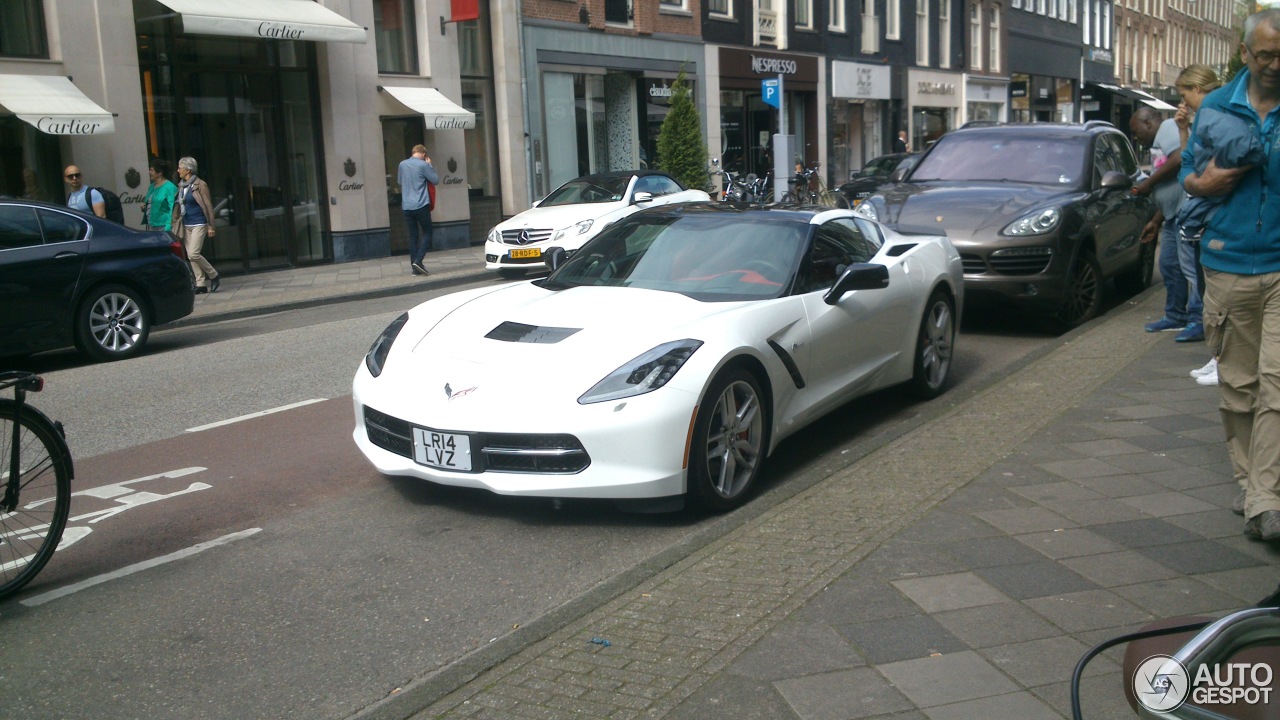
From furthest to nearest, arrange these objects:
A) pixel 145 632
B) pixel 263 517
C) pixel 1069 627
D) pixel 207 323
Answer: pixel 207 323
pixel 263 517
pixel 145 632
pixel 1069 627

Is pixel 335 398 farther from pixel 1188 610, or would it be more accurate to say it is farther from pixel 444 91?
pixel 444 91

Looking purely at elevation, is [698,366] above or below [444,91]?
below

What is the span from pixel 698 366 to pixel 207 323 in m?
10.6

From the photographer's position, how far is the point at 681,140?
27.3 meters

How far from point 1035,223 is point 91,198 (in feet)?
38.7

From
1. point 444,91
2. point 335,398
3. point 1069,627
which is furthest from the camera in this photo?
point 444,91

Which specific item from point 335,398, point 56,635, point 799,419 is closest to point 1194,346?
point 799,419

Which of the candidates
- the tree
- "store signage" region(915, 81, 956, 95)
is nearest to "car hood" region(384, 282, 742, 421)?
the tree

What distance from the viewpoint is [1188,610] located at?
3.84 m

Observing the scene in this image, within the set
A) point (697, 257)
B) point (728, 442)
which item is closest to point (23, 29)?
point (697, 257)

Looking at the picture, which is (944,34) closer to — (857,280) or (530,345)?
(857,280)

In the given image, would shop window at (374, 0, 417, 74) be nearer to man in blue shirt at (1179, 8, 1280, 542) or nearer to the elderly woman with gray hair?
the elderly woman with gray hair

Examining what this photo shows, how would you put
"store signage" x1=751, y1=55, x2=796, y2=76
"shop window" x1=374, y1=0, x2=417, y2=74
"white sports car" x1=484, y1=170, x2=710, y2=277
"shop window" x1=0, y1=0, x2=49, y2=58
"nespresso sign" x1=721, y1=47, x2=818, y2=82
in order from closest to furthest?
"shop window" x1=0, y1=0, x2=49, y2=58 < "white sports car" x1=484, y1=170, x2=710, y2=277 < "shop window" x1=374, y1=0, x2=417, y2=74 < "nespresso sign" x1=721, y1=47, x2=818, y2=82 < "store signage" x1=751, y1=55, x2=796, y2=76

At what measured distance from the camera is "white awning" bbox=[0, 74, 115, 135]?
50.0 ft
